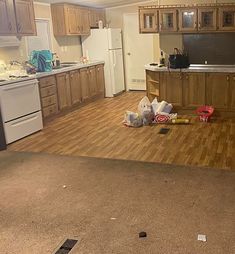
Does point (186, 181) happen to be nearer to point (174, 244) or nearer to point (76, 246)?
point (174, 244)

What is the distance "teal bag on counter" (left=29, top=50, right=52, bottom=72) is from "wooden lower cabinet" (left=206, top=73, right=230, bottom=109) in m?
2.81

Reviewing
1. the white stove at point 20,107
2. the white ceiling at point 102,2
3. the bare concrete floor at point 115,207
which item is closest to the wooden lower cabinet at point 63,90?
the white stove at point 20,107

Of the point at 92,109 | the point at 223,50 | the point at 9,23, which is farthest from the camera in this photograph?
the point at 92,109

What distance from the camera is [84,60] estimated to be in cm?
740

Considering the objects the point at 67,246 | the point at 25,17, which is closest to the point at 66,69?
the point at 25,17

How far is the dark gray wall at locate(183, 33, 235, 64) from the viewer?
5.54 metres

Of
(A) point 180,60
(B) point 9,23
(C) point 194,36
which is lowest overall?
(A) point 180,60

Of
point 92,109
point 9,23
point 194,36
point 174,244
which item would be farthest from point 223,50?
point 174,244

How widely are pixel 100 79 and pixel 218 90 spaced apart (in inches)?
124

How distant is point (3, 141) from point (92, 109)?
2.52 meters

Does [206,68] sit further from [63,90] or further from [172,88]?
[63,90]

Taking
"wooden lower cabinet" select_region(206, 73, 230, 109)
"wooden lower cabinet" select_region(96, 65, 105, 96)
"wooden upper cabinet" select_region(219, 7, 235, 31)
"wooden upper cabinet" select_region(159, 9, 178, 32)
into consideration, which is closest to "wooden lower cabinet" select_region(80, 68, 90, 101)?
"wooden lower cabinet" select_region(96, 65, 105, 96)

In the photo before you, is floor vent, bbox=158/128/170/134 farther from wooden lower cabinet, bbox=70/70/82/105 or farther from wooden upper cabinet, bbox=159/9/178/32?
wooden lower cabinet, bbox=70/70/82/105

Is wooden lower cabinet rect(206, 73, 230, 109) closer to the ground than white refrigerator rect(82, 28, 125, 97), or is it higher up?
closer to the ground
